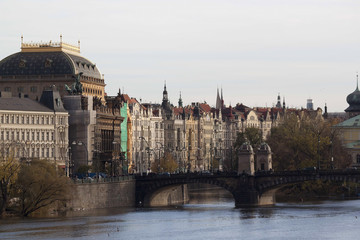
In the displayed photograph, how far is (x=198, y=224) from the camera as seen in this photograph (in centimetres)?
14750

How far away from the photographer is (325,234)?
13588 centimetres

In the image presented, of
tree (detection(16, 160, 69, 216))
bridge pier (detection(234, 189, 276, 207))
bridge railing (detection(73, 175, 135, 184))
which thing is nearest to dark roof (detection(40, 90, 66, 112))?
bridge railing (detection(73, 175, 135, 184))

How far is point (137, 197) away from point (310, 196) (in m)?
28.2

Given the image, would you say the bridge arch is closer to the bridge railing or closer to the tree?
the bridge railing

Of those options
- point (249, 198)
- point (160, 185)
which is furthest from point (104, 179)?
point (249, 198)

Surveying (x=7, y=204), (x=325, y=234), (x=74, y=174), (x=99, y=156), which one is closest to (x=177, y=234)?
(x=325, y=234)

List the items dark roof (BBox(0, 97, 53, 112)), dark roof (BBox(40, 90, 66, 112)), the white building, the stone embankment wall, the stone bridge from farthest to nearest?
dark roof (BBox(40, 90, 66, 112)) < dark roof (BBox(0, 97, 53, 112)) < the white building < the stone bridge < the stone embankment wall

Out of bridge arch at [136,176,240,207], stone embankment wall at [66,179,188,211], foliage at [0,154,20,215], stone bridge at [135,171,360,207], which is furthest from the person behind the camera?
bridge arch at [136,176,240,207]

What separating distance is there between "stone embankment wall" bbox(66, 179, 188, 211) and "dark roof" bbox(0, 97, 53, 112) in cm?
1593

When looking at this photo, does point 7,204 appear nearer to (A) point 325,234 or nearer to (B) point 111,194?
(B) point 111,194

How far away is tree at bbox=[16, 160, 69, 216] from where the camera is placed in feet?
500

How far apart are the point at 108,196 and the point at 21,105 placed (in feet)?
63.6

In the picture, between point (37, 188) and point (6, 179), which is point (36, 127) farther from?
point (6, 179)

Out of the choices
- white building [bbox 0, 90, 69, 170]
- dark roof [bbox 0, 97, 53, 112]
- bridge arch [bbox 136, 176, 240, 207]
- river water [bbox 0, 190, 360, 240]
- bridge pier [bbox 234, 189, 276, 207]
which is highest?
dark roof [bbox 0, 97, 53, 112]
